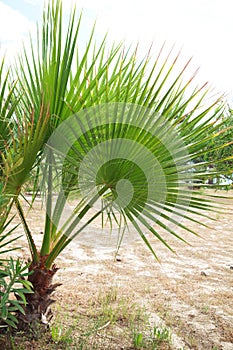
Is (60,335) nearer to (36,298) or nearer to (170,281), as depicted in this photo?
(36,298)

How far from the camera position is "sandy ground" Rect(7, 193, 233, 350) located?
9.11 ft

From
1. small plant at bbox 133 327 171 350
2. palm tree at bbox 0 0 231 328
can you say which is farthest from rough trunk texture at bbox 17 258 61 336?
small plant at bbox 133 327 171 350

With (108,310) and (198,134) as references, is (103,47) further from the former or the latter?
(108,310)

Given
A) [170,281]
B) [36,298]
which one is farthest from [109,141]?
[170,281]

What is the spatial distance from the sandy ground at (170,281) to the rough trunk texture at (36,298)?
66cm

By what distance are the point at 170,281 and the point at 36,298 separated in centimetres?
194

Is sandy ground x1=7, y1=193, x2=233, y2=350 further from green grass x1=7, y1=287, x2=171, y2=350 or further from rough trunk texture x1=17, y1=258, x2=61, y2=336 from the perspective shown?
rough trunk texture x1=17, y1=258, x2=61, y2=336

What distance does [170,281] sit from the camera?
382cm

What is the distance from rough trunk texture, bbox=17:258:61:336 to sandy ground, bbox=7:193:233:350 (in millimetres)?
663

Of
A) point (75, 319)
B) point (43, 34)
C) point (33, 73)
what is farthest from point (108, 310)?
point (43, 34)

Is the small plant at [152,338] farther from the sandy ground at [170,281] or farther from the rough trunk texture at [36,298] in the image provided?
the rough trunk texture at [36,298]

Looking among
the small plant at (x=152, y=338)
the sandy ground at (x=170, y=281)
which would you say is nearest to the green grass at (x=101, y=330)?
the small plant at (x=152, y=338)

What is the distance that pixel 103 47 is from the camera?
2.31 m

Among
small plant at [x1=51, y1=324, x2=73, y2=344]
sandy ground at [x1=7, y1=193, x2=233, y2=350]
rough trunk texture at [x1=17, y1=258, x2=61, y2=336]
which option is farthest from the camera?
sandy ground at [x1=7, y1=193, x2=233, y2=350]
